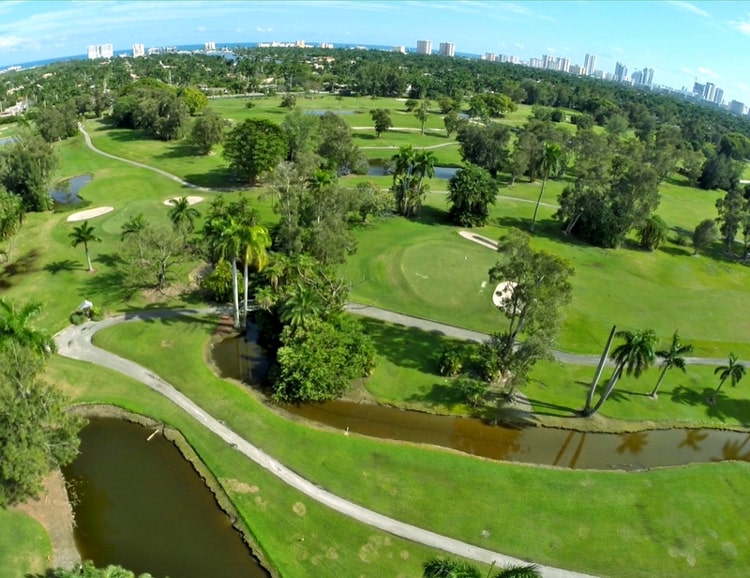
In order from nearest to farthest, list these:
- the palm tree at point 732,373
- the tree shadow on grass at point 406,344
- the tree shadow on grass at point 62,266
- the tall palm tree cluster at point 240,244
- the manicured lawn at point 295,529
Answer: the manicured lawn at point 295,529, the palm tree at point 732,373, the tall palm tree cluster at point 240,244, the tree shadow on grass at point 406,344, the tree shadow on grass at point 62,266

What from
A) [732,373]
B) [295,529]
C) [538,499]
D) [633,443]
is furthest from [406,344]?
[732,373]

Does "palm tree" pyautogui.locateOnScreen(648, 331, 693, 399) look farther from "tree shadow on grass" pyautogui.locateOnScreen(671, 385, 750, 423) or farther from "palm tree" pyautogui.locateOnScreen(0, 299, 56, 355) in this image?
"palm tree" pyautogui.locateOnScreen(0, 299, 56, 355)

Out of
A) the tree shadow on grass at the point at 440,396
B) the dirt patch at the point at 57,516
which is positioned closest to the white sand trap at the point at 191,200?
the dirt patch at the point at 57,516

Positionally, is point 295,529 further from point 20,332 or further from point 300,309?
point 20,332

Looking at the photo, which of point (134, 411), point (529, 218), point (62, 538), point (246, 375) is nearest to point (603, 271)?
point (529, 218)

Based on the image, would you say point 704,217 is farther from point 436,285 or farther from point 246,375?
point 246,375

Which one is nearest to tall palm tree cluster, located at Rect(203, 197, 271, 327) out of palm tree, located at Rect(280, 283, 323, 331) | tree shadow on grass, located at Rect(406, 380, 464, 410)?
palm tree, located at Rect(280, 283, 323, 331)

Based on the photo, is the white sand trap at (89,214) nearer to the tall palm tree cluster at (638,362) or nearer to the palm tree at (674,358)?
the tall palm tree cluster at (638,362)
